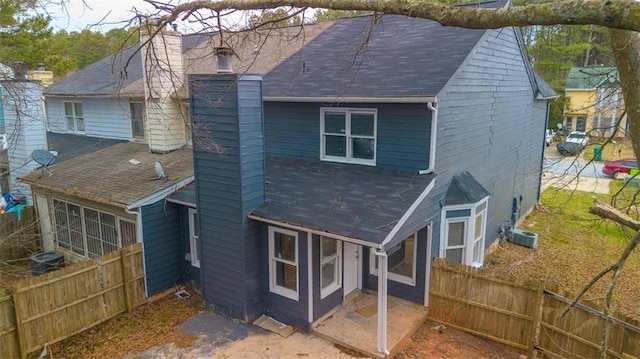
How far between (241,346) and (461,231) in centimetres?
582

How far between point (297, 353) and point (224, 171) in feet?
12.9

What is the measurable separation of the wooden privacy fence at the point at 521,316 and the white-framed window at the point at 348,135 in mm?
3204

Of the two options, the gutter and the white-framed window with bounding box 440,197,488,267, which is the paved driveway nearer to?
the white-framed window with bounding box 440,197,488,267

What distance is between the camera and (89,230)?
39.4 ft

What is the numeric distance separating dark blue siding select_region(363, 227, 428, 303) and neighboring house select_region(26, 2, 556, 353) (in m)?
0.03

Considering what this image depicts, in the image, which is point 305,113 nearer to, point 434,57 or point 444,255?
point 434,57

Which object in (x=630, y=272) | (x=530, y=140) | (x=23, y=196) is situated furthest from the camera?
(x=530, y=140)

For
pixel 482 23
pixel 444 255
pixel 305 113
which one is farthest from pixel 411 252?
pixel 482 23

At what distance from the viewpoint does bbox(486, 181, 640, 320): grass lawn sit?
11242mm

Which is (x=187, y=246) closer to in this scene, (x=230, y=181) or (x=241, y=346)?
(x=230, y=181)

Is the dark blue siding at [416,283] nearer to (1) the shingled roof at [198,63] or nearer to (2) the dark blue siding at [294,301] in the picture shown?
(2) the dark blue siding at [294,301]

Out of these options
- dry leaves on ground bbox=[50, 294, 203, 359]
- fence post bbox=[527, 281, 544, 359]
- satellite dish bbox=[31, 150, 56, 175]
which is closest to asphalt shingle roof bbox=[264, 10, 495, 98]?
fence post bbox=[527, 281, 544, 359]

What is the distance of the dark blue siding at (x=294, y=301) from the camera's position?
8781mm

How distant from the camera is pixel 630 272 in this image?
12.5 metres
